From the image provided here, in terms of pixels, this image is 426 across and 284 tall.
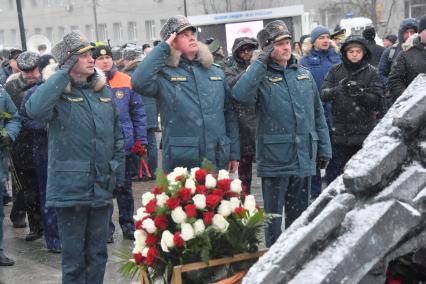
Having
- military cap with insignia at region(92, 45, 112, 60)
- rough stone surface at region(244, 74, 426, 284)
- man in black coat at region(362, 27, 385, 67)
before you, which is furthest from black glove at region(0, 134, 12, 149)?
man in black coat at region(362, 27, 385, 67)

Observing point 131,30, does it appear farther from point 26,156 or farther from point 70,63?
point 70,63

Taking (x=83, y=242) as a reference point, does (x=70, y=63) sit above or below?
above

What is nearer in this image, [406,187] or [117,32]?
[406,187]

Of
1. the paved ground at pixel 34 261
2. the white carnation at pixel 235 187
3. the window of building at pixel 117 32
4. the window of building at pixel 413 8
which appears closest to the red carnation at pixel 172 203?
the white carnation at pixel 235 187

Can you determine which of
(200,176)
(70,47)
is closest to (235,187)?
(200,176)

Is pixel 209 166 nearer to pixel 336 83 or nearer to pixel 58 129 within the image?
pixel 58 129

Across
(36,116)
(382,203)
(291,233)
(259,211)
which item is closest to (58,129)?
(36,116)

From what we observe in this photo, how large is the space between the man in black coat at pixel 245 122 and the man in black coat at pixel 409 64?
5.17ft

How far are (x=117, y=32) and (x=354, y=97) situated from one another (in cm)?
5125

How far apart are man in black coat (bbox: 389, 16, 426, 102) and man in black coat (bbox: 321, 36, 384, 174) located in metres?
0.55

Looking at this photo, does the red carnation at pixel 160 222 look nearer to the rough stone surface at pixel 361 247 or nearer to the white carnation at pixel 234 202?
the white carnation at pixel 234 202

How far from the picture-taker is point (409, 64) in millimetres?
7980

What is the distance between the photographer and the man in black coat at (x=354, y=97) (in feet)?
24.6

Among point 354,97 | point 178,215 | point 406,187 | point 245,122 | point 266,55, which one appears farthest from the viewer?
point 245,122
